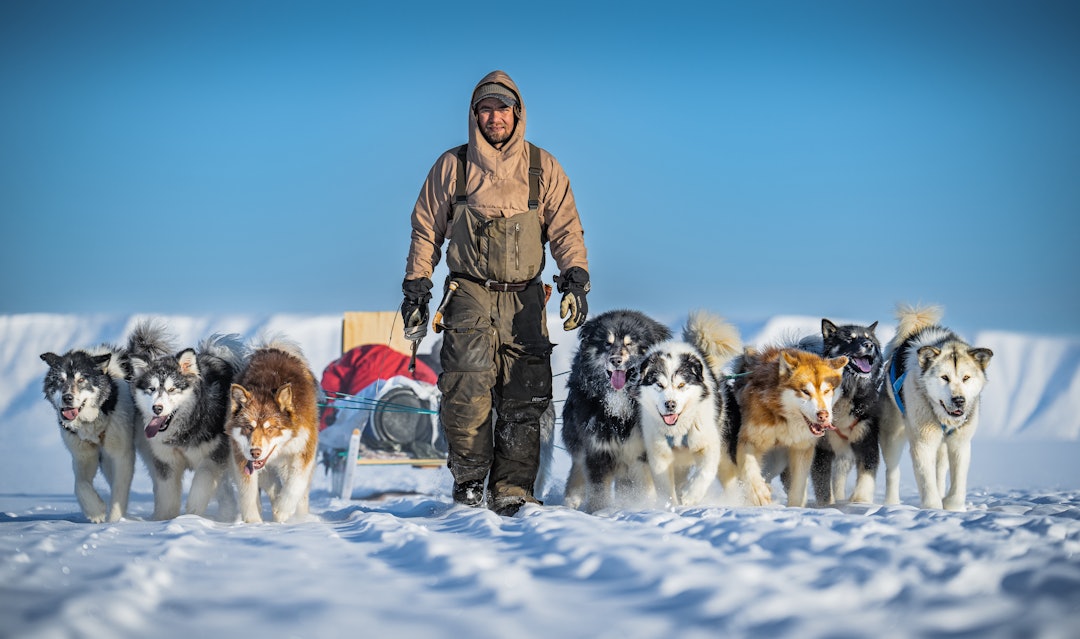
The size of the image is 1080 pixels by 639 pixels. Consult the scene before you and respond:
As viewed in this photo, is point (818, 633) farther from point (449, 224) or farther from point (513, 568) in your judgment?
point (449, 224)

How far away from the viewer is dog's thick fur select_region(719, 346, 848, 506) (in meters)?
5.39

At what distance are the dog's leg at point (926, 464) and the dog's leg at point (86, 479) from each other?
210 inches

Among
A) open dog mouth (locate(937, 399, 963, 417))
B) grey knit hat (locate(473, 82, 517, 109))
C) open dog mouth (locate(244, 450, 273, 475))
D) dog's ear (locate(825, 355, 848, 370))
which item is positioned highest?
grey knit hat (locate(473, 82, 517, 109))

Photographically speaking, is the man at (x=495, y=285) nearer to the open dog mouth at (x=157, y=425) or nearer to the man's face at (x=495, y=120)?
the man's face at (x=495, y=120)

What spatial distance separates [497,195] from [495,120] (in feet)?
1.55

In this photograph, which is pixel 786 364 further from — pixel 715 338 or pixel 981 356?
pixel 981 356

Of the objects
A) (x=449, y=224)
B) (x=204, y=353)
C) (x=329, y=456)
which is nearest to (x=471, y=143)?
(x=449, y=224)

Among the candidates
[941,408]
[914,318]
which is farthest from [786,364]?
[914,318]

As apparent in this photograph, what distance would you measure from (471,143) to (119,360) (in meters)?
2.99

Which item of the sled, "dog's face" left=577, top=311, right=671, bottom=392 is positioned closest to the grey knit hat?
"dog's face" left=577, top=311, right=671, bottom=392

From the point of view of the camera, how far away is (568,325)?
5422 millimetres

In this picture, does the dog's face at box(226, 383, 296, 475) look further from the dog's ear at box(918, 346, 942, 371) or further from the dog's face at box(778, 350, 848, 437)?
the dog's ear at box(918, 346, 942, 371)

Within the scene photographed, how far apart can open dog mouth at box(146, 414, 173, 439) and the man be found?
5.44ft

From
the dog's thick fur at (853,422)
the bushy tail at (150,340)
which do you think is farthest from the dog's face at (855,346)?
the bushy tail at (150,340)
